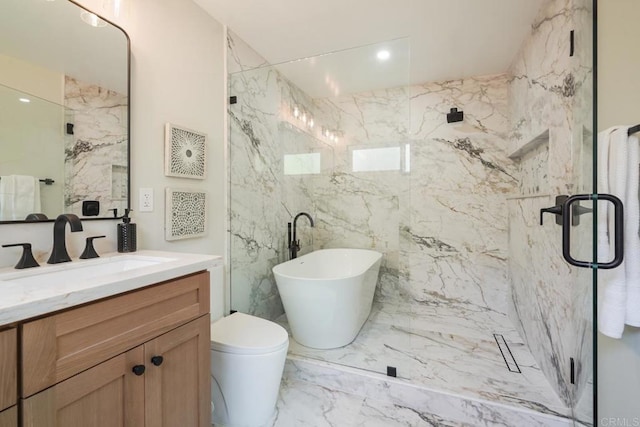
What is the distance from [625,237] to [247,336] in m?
1.71

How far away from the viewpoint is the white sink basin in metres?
0.96

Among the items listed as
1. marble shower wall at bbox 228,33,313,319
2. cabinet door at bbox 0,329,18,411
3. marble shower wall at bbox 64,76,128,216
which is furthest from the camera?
marble shower wall at bbox 228,33,313,319

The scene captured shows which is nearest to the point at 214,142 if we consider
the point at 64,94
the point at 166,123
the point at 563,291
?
the point at 166,123

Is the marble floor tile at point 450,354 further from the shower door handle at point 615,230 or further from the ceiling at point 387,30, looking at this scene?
the ceiling at point 387,30

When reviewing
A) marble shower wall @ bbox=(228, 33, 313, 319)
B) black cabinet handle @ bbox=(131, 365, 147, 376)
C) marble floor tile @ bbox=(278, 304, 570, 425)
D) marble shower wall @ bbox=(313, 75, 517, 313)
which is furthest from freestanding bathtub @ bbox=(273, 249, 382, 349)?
black cabinet handle @ bbox=(131, 365, 147, 376)

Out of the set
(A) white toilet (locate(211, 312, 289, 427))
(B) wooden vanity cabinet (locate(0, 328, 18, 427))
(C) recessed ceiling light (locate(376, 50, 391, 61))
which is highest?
(C) recessed ceiling light (locate(376, 50, 391, 61))

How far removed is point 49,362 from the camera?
688 millimetres

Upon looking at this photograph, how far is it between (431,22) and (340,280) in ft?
6.51

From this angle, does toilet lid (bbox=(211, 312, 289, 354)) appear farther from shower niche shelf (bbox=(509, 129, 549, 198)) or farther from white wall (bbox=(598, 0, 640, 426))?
shower niche shelf (bbox=(509, 129, 549, 198))

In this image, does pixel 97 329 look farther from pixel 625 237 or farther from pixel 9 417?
pixel 625 237

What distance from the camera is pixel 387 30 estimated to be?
2.12m

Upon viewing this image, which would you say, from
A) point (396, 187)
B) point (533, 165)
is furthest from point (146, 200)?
point (533, 165)

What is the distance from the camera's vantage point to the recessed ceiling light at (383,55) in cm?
229

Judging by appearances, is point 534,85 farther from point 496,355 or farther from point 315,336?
point 315,336
